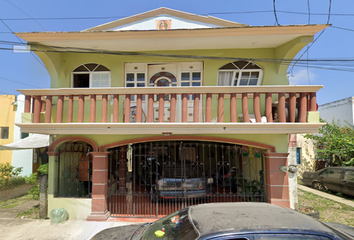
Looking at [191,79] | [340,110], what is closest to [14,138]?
[191,79]

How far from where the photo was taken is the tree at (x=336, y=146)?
36.7 ft

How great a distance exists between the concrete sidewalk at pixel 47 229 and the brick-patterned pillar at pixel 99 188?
25cm

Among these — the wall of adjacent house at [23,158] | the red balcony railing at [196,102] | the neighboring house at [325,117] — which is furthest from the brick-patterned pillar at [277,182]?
the wall of adjacent house at [23,158]

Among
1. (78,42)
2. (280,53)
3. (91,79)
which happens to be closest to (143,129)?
(91,79)

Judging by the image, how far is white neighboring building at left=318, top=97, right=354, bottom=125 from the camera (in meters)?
16.4

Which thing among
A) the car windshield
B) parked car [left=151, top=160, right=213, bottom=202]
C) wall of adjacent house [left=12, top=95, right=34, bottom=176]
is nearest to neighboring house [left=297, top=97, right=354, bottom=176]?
parked car [left=151, top=160, right=213, bottom=202]

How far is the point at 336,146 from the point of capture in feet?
39.5

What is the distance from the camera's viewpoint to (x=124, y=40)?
6121 mm

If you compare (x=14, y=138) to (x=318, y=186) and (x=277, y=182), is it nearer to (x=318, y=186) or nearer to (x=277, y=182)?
(x=277, y=182)

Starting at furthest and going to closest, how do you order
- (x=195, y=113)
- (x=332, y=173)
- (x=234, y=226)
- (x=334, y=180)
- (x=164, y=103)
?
1. (x=332, y=173)
2. (x=334, y=180)
3. (x=164, y=103)
4. (x=195, y=113)
5. (x=234, y=226)

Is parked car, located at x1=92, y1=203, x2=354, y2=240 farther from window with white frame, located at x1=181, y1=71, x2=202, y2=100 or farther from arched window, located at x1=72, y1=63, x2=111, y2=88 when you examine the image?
arched window, located at x1=72, y1=63, x2=111, y2=88

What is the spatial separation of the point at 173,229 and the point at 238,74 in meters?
5.45

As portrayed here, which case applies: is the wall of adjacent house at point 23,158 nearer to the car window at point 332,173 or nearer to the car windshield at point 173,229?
the car windshield at point 173,229

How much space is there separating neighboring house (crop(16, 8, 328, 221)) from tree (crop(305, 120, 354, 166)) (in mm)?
7374
